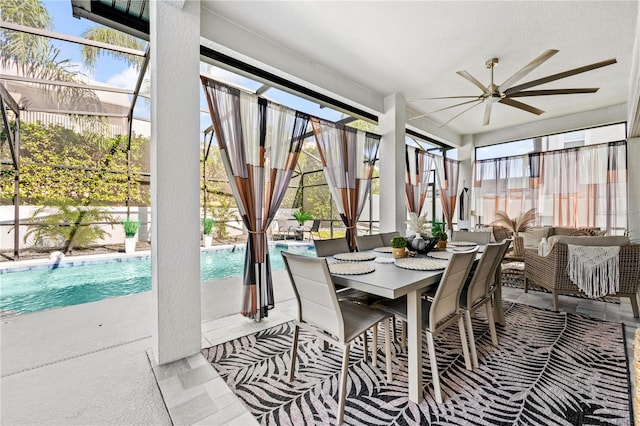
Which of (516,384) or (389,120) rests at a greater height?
(389,120)

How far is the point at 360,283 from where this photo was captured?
4.79 ft

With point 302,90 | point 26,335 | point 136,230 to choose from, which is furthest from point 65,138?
point 302,90

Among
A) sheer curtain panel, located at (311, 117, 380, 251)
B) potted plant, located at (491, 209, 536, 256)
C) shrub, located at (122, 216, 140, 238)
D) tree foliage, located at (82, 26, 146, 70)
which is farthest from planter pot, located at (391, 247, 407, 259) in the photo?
Answer: shrub, located at (122, 216, 140, 238)

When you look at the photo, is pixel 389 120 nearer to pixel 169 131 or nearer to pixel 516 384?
pixel 169 131

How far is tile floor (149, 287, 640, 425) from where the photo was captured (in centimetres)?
139

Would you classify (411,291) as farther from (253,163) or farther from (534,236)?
(534,236)

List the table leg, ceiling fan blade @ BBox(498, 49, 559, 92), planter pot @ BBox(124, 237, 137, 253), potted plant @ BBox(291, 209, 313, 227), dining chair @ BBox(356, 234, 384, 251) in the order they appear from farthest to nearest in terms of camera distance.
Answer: potted plant @ BBox(291, 209, 313, 227) < planter pot @ BBox(124, 237, 137, 253) < dining chair @ BBox(356, 234, 384, 251) < ceiling fan blade @ BBox(498, 49, 559, 92) < the table leg

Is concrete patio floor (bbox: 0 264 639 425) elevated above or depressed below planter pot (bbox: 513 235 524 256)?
below

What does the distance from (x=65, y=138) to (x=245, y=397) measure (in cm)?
643

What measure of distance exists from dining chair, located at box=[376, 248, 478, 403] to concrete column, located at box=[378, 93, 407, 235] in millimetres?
2211

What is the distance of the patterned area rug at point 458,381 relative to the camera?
4.58ft

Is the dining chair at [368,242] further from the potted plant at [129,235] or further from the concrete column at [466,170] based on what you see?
the potted plant at [129,235]

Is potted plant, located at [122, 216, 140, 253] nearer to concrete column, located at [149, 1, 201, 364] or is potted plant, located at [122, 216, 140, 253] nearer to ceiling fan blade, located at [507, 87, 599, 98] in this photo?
concrete column, located at [149, 1, 201, 364]

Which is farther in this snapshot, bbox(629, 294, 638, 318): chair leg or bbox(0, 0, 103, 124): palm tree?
bbox(0, 0, 103, 124): palm tree
